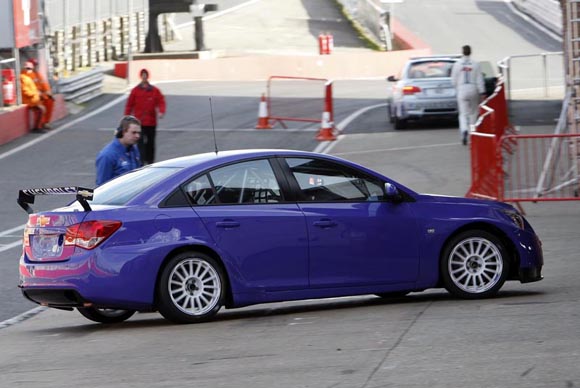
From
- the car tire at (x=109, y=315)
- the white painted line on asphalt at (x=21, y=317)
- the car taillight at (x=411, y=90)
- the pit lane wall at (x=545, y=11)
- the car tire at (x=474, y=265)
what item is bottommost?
the white painted line on asphalt at (x=21, y=317)

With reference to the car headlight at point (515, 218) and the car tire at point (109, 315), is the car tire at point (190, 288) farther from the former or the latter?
the car headlight at point (515, 218)

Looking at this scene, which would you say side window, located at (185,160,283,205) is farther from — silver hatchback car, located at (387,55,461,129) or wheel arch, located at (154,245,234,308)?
silver hatchback car, located at (387,55,461,129)

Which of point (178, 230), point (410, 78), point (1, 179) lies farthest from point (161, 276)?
point (410, 78)

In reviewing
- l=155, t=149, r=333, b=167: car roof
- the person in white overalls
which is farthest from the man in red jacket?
l=155, t=149, r=333, b=167: car roof

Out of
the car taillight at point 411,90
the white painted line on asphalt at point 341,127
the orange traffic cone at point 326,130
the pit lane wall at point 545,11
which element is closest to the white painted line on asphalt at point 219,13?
the pit lane wall at point 545,11

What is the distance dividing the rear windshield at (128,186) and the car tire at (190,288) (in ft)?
2.08

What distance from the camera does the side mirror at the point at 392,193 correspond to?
10758mm

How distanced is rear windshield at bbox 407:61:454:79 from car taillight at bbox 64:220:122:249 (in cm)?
1943

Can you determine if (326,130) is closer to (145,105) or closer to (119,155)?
(145,105)

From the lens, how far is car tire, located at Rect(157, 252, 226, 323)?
398 inches

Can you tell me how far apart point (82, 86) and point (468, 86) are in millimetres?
13332

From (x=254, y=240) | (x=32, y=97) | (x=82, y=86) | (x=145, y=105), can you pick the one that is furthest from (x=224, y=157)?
(x=82, y=86)

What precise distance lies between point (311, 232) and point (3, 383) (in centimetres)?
306

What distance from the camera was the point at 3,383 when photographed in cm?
831
